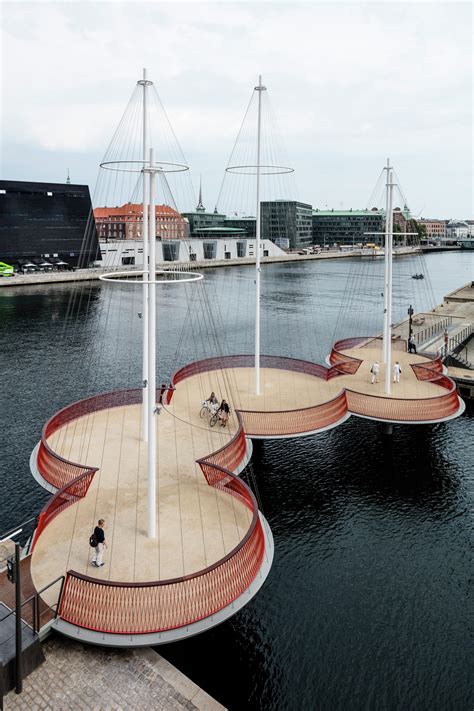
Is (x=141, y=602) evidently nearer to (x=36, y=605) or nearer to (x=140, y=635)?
(x=140, y=635)

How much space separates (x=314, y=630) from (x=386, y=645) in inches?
76.4

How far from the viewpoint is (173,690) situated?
11266 millimetres

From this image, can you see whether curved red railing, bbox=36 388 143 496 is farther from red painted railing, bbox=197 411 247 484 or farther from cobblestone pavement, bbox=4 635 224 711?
cobblestone pavement, bbox=4 635 224 711

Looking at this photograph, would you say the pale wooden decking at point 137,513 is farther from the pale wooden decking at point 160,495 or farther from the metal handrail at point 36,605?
the metal handrail at point 36,605

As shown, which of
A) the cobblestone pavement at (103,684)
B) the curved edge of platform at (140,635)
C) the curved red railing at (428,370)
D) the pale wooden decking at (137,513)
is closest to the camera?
the cobblestone pavement at (103,684)

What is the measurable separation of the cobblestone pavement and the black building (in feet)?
340

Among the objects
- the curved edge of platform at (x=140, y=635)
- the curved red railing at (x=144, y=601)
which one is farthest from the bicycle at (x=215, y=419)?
the curved edge of platform at (x=140, y=635)

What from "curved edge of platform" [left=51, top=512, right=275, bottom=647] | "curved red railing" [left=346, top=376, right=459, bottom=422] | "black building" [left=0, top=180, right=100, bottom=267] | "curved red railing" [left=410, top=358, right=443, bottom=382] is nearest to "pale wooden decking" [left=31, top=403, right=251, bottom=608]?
"curved edge of platform" [left=51, top=512, right=275, bottom=647]

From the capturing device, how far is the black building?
11038 centimetres

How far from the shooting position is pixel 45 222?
115 meters

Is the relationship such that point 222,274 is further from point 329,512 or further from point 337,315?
point 329,512

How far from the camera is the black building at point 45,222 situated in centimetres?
11038

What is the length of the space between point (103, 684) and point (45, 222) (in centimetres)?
11527

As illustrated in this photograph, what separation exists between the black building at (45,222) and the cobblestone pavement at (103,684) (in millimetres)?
103714
